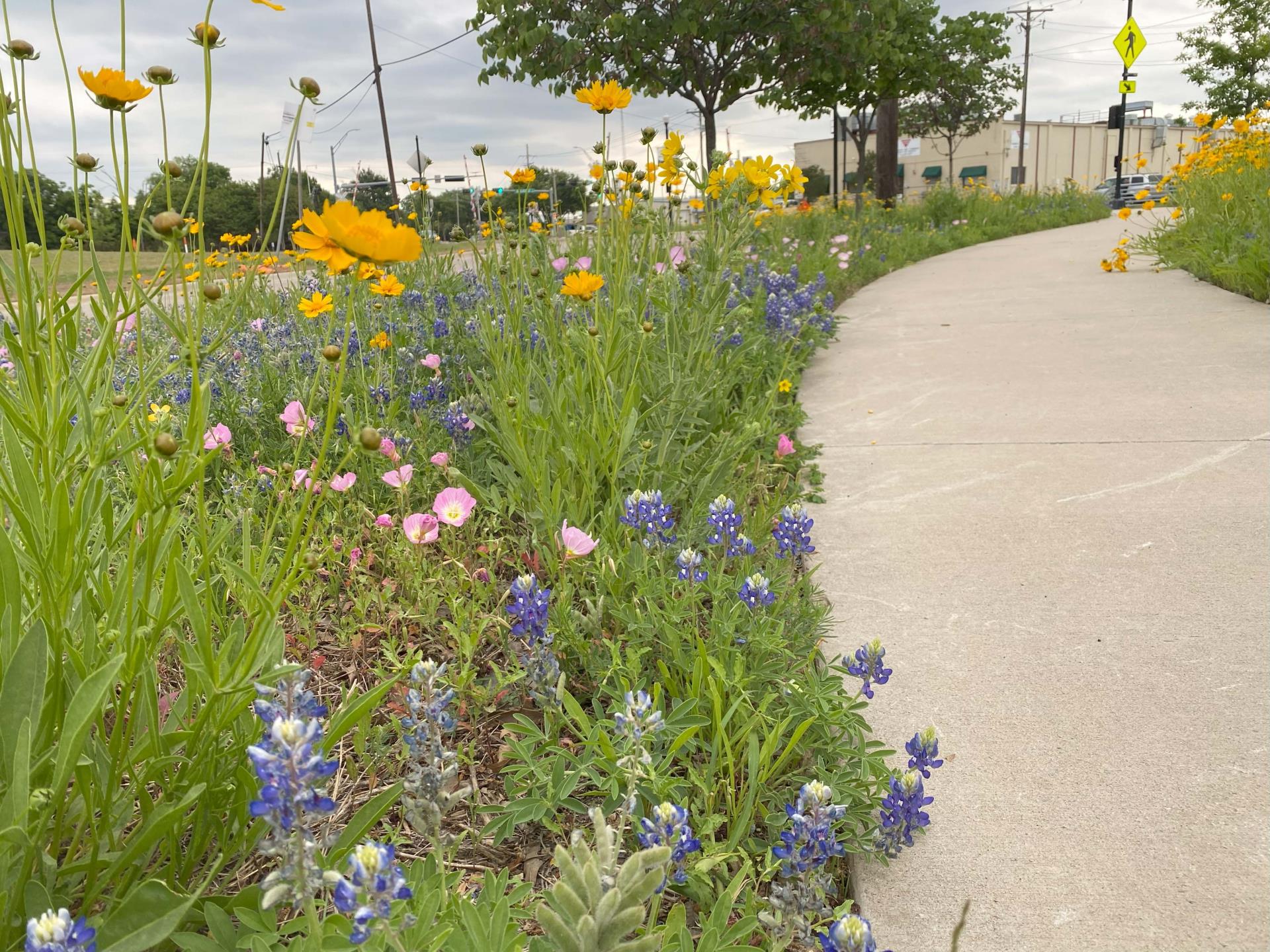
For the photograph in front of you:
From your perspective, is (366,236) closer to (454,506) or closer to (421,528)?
(421,528)

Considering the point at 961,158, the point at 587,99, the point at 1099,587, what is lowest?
the point at 1099,587

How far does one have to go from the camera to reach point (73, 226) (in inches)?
61.7

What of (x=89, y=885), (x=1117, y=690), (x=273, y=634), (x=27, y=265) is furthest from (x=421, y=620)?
(x=1117, y=690)

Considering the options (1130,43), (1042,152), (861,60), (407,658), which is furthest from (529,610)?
(1042,152)

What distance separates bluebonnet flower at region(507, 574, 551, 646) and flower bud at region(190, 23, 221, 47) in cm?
A: 99

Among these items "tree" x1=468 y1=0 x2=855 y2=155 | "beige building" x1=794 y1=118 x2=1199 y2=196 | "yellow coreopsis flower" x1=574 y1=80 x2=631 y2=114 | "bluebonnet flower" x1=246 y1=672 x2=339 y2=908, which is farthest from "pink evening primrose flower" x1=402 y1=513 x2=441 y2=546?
"beige building" x1=794 y1=118 x2=1199 y2=196

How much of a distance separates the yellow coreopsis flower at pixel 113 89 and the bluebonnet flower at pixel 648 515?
1178 millimetres

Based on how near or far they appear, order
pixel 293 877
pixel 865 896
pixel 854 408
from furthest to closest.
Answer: pixel 854 408
pixel 865 896
pixel 293 877

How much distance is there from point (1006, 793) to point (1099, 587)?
0.92 metres

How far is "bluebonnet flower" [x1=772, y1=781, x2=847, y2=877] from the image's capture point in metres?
1.27

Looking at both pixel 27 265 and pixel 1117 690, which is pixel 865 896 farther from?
pixel 27 265

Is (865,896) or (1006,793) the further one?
(1006,793)

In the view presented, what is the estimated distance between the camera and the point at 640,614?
1.82 m

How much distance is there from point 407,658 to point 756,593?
2.43 feet
